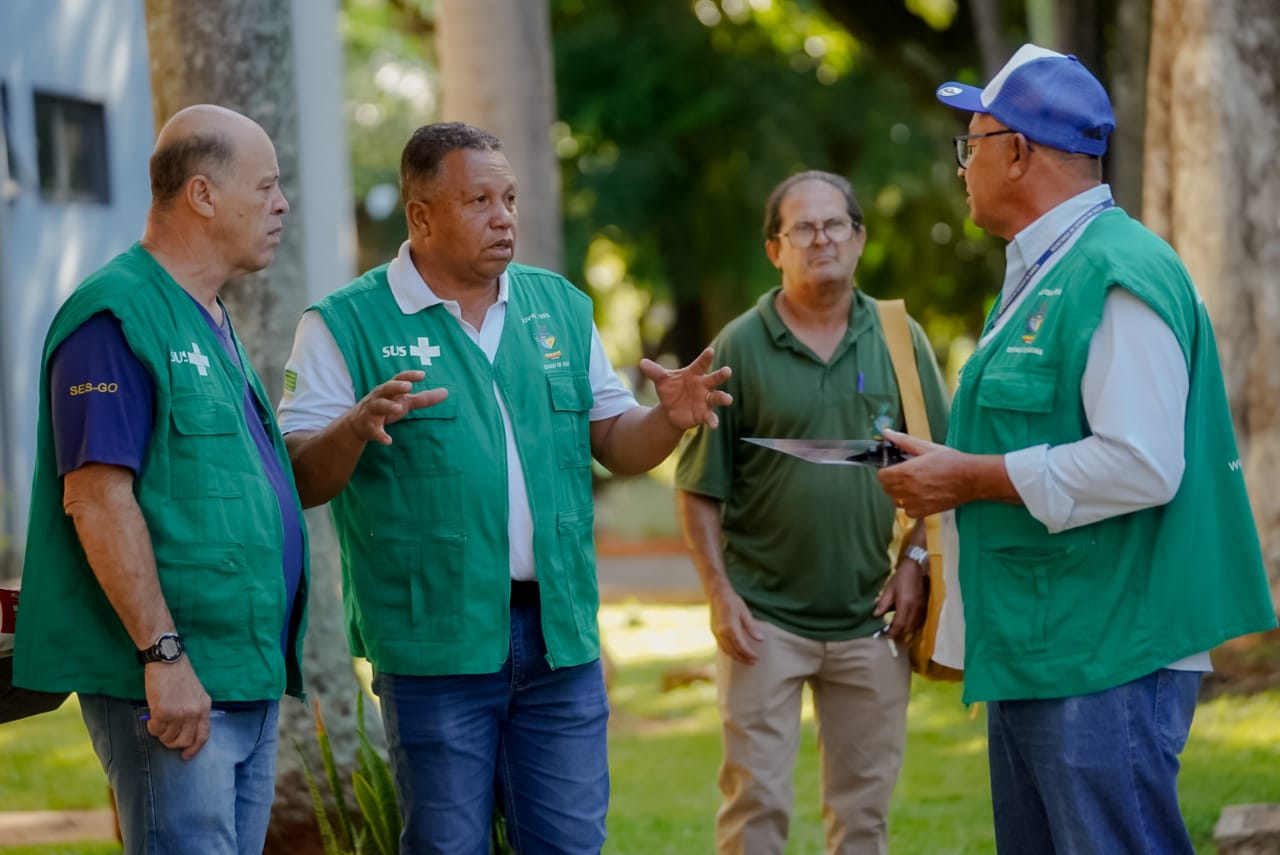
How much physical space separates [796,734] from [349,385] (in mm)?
2037

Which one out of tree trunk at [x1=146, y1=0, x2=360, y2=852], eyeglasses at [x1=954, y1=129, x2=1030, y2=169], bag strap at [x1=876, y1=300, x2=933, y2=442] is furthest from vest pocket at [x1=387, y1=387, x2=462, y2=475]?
tree trunk at [x1=146, y1=0, x2=360, y2=852]

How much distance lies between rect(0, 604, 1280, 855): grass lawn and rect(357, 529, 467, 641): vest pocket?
2.70m

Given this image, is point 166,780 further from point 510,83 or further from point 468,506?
point 510,83

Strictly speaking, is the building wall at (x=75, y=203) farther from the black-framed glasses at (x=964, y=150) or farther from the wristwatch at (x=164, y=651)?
the wristwatch at (x=164, y=651)

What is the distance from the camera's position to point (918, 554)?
5.01 metres

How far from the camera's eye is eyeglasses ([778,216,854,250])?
5039mm

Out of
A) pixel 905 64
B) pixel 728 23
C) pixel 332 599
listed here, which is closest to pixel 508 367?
pixel 332 599

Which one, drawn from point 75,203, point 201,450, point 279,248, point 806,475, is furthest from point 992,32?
point 201,450

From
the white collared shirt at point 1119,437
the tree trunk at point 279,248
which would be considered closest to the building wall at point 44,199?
the tree trunk at point 279,248

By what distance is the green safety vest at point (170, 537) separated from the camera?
3285mm

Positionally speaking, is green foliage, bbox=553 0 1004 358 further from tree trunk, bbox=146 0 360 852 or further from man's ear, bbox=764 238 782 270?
man's ear, bbox=764 238 782 270

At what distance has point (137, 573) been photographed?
3.19 m

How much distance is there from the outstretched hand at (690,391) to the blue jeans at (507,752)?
A: 627mm

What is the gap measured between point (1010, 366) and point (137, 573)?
6.22 ft
